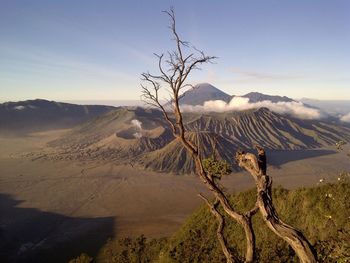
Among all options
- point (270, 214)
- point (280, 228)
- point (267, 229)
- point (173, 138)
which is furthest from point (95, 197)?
point (280, 228)

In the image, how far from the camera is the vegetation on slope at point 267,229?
18547mm

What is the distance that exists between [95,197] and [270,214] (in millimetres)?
80765

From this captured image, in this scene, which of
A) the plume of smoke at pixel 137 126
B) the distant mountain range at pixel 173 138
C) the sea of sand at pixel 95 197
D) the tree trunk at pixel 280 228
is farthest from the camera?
the plume of smoke at pixel 137 126

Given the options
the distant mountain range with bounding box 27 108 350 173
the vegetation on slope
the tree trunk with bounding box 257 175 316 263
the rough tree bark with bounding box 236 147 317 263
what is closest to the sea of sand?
the vegetation on slope

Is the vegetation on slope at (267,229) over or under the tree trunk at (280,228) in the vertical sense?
under

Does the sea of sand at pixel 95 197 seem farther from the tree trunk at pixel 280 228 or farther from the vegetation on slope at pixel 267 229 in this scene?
the tree trunk at pixel 280 228

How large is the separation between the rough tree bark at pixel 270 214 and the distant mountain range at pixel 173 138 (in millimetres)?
A: 105689

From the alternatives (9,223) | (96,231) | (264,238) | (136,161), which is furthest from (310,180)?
(264,238)

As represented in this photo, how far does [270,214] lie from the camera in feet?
20.0

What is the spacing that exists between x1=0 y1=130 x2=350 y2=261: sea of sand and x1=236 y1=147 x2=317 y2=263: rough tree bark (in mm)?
24368

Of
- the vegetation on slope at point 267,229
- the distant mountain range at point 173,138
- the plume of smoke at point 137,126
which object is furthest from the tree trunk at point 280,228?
the plume of smoke at point 137,126

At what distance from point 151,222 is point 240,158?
5674cm

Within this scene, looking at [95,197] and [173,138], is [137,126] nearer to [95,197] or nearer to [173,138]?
[173,138]

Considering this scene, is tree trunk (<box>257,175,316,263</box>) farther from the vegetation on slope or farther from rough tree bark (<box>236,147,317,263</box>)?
the vegetation on slope
